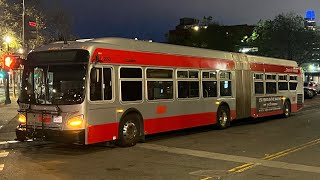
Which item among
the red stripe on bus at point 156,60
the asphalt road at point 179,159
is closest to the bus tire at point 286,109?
the red stripe on bus at point 156,60

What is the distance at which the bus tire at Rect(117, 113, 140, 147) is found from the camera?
12.7 m

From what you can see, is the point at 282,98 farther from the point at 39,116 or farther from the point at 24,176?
the point at 24,176

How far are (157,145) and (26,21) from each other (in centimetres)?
905

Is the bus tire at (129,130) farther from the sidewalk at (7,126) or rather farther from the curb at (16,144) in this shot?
the sidewalk at (7,126)

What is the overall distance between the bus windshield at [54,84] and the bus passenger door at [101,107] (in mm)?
328

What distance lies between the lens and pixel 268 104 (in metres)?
22.0

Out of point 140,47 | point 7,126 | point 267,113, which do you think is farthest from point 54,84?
point 267,113

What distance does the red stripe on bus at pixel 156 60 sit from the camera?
12158mm

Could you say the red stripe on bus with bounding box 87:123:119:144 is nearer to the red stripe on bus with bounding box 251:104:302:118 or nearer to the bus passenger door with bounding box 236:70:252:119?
the bus passenger door with bounding box 236:70:252:119

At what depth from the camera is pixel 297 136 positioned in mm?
15555

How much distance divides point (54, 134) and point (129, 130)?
7.62 ft

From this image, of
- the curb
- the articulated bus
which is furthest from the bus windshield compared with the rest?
the curb

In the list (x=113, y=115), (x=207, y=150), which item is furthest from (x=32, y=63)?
(x=207, y=150)

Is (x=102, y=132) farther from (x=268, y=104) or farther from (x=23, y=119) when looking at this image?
(x=268, y=104)
